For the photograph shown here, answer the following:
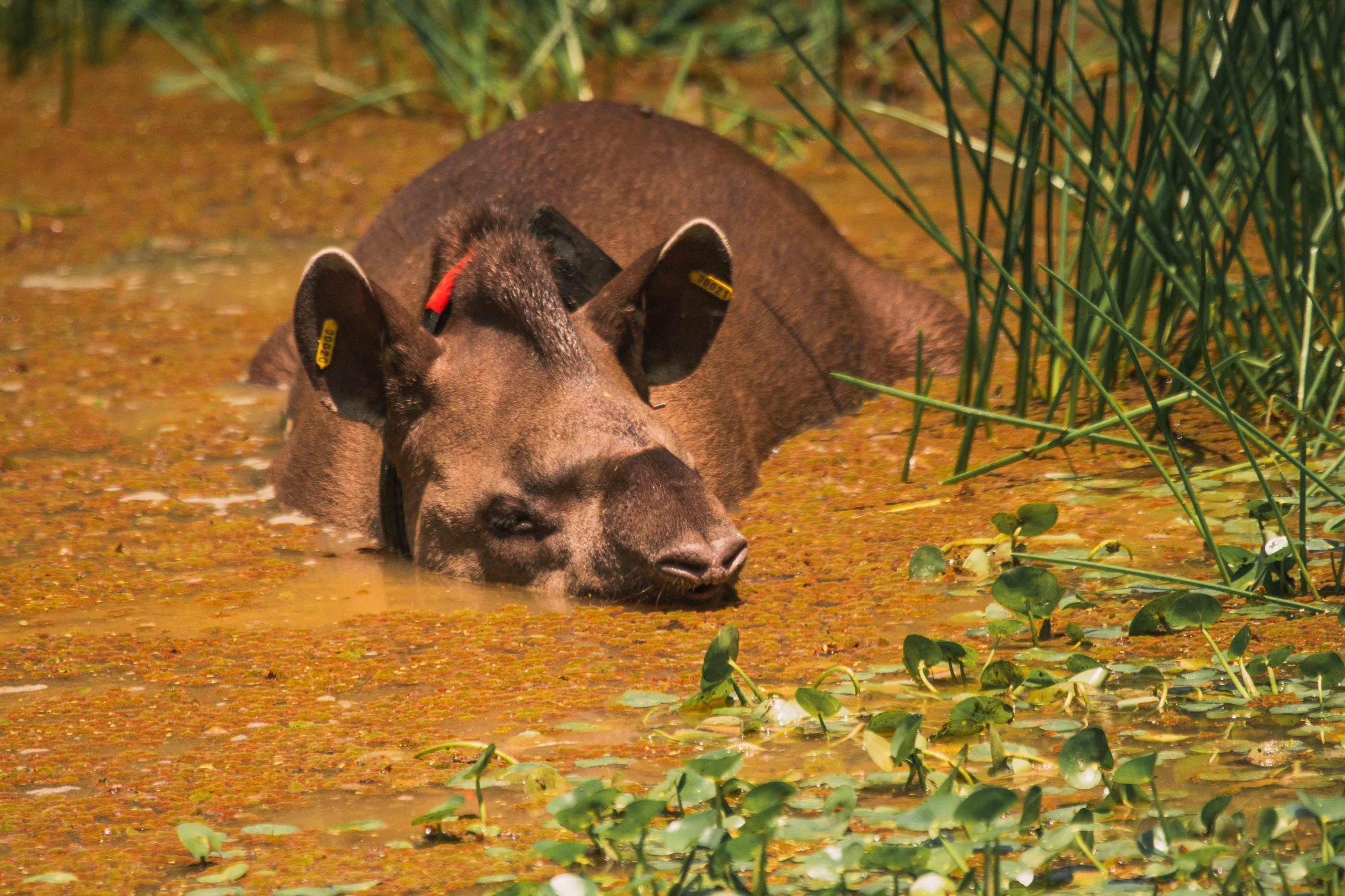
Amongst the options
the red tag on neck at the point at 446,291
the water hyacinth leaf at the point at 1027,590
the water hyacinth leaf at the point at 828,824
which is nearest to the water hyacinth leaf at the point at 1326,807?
the water hyacinth leaf at the point at 828,824

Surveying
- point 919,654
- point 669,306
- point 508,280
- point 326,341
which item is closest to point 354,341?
point 326,341

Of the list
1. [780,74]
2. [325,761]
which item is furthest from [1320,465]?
[780,74]

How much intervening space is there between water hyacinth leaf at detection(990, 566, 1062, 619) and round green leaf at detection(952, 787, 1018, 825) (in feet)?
2.87

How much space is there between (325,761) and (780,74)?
6.87 meters

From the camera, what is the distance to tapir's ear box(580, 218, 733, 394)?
3.93m

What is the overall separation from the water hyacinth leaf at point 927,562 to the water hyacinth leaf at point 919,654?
62cm

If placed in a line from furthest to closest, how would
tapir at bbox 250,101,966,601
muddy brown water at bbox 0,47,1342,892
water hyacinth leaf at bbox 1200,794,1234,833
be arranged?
tapir at bbox 250,101,966,601
muddy brown water at bbox 0,47,1342,892
water hyacinth leaf at bbox 1200,794,1234,833

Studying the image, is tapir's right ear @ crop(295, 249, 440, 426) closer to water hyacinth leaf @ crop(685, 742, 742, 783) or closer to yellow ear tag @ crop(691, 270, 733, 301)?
yellow ear tag @ crop(691, 270, 733, 301)

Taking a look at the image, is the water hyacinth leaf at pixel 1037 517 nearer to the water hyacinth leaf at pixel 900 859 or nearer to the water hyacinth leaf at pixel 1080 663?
the water hyacinth leaf at pixel 1080 663

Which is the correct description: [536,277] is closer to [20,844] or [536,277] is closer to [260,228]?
[20,844]

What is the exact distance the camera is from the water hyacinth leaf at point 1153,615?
116 inches

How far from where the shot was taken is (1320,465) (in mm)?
3609

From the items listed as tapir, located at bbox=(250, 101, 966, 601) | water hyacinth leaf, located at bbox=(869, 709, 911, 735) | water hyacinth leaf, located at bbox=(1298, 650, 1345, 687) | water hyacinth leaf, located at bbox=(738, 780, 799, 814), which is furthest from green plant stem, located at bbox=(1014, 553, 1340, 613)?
water hyacinth leaf, located at bbox=(738, 780, 799, 814)

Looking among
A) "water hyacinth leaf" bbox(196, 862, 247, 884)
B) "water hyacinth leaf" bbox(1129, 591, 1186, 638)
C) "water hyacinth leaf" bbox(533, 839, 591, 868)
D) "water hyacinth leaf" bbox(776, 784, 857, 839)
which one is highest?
"water hyacinth leaf" bbox(1129, 591, 1186, 638)
